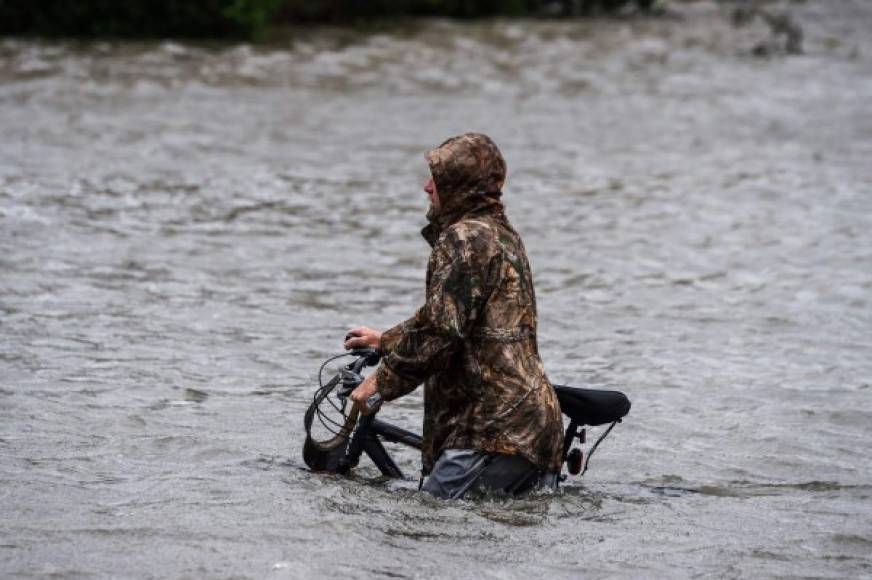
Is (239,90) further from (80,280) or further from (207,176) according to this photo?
(80,280)

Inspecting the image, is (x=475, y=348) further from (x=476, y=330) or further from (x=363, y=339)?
(x=363, y=339)

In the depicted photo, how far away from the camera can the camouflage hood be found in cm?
674

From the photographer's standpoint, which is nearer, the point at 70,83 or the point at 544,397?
the point at 544,397

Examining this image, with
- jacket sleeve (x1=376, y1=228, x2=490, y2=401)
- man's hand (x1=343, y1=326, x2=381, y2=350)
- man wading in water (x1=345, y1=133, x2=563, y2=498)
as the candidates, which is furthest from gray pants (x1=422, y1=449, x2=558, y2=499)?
man's hand (x1=343, y1=326, x2=381, y2=350)

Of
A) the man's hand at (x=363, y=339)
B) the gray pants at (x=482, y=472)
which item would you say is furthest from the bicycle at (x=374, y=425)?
the gray pants at (x=482, y=472)

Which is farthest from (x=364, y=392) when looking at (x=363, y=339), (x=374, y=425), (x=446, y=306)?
(x=446, y=306)

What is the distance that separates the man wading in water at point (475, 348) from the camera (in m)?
6.64

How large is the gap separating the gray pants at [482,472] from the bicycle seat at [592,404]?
1.34 ft

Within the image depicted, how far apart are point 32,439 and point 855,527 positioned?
4.50m

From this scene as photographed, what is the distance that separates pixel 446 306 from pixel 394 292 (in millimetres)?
6622

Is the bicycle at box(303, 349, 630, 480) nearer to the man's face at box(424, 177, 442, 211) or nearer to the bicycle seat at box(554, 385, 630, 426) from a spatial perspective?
the bicycle seat at box(554, 385, 630, 426)

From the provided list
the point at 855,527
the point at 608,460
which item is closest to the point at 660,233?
the point at 608,460

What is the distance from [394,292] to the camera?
43.3ft

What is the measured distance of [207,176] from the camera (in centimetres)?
1794
